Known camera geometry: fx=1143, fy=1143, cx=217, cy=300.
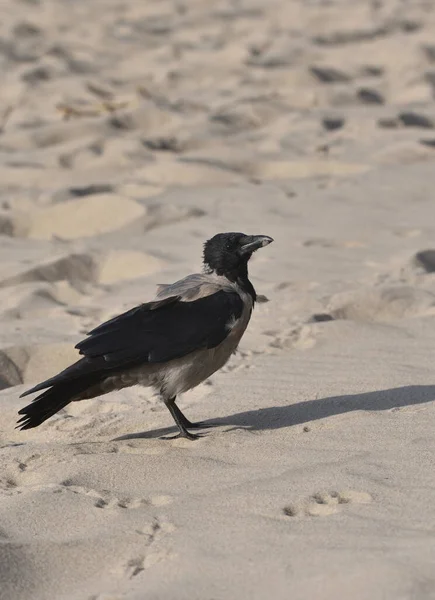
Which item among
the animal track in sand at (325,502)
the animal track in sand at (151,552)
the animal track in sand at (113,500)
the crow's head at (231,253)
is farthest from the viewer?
the crow's head at (231,253)

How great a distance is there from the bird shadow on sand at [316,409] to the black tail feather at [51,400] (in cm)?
24

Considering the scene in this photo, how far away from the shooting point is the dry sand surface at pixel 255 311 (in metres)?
2.78

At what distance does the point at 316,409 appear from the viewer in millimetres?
4008

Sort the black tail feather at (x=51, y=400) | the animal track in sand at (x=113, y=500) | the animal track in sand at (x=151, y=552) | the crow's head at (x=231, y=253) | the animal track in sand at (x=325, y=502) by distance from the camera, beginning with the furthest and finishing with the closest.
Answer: the crow's head at (x=231, y=253)
the black tail feather at (x=51, y=400)
the animal track in sand at (x=113, y=500)
the animal track in sand at (x=325, y=502)
the animal track in sand at (x=151, y=552)

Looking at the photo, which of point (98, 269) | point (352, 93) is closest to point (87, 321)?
point (98, 269)

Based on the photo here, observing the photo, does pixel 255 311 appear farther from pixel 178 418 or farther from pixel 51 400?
pixel 51 400

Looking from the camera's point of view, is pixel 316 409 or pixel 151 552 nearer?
pixel 151 552

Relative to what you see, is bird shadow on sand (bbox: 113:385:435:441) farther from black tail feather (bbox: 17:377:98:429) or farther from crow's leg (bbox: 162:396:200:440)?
black tail feather (bbox: 17:377:98:429)

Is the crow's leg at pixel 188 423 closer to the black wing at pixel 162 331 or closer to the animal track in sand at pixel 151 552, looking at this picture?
the black wing at pixel 162 331

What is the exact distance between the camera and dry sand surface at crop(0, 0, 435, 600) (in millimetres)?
2781

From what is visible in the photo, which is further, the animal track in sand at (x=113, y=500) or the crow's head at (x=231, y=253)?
the crow's head at (x=231, y=253)

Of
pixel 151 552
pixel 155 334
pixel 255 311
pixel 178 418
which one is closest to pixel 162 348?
pixel 155 334

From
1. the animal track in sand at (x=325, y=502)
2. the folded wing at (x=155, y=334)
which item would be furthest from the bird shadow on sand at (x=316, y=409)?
the animal track in sand at (x=325, y=502)

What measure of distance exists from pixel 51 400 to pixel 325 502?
1.09 m
